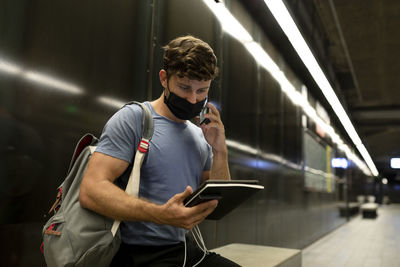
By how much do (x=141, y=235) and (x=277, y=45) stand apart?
492cm

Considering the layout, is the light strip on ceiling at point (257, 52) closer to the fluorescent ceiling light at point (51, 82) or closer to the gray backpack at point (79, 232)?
the fluorescent ceiling light at point (51, 82)

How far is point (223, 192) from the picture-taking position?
4.01 feet

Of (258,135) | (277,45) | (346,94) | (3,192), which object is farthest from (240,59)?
(346,94)

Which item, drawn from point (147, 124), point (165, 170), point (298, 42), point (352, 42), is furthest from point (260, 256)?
point (352, 42)

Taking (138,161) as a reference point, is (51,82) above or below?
above

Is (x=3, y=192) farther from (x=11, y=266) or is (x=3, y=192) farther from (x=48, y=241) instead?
(x=48, y=241)

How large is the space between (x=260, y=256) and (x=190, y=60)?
1980 mm

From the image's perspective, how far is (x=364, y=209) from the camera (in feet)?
52.0

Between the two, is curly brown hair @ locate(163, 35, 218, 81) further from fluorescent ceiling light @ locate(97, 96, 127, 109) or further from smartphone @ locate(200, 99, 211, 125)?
fluorescent ceiling light @ locate(97, 96, 127, 109)

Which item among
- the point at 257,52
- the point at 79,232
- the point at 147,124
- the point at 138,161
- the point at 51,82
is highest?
the point at 257,52

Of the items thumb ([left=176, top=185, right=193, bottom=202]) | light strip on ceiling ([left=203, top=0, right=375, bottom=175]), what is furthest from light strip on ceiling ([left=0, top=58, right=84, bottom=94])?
light strip on ceiling ([left=203, top=0, right=375, bottom=175])

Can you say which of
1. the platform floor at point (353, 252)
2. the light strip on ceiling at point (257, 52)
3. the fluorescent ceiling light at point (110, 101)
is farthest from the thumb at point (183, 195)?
the platform floor at point (353, 252)

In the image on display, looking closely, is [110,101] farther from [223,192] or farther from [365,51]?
[365,51]

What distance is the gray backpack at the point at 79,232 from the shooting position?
1.11 m
